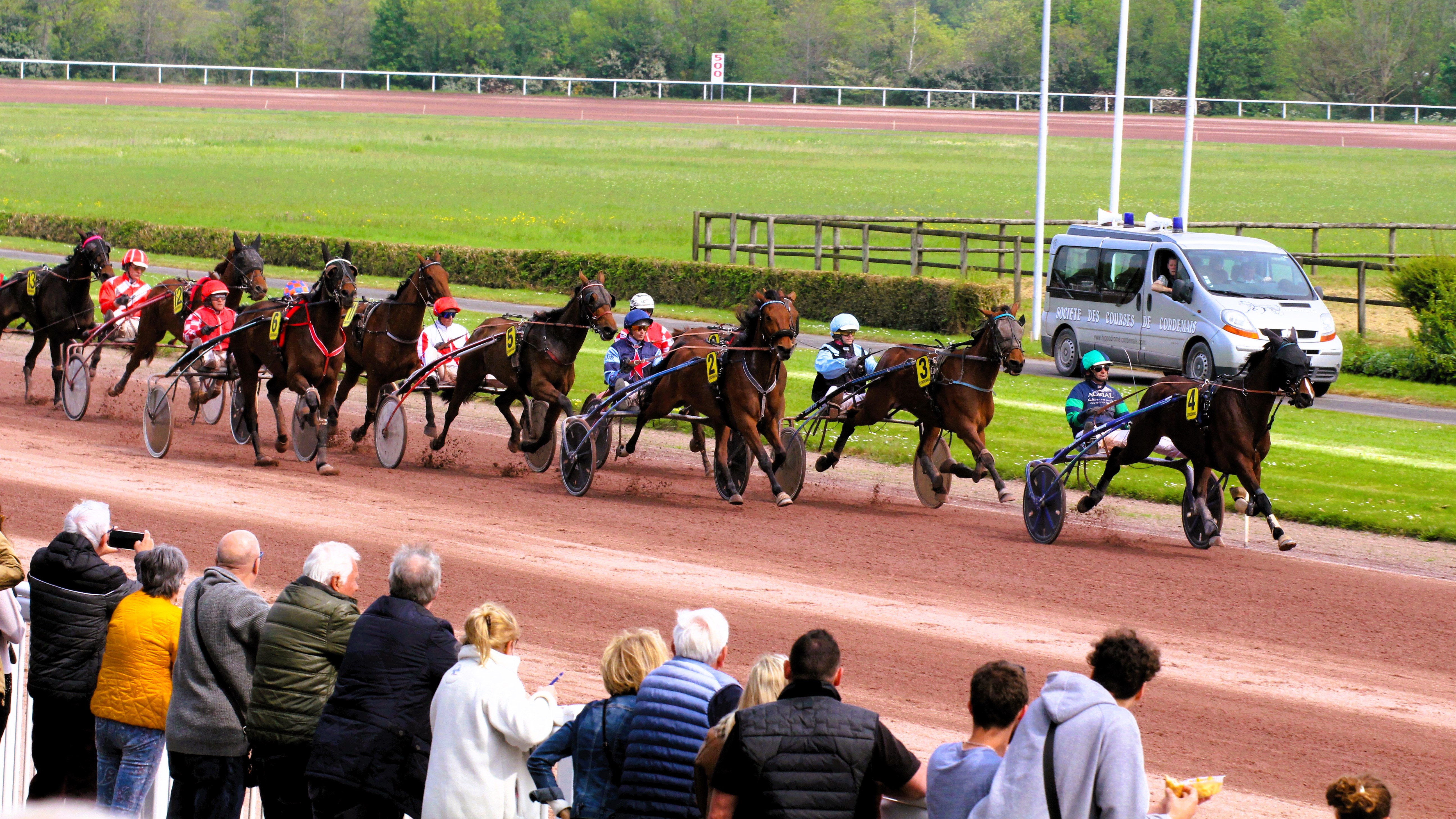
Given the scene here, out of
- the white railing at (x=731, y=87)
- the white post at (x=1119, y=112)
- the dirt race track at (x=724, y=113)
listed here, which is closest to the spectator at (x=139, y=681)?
the white post at (x=1119, y=112)

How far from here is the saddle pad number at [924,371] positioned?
12.1 metres

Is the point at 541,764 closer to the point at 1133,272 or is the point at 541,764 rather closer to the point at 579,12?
the point at 1133,272

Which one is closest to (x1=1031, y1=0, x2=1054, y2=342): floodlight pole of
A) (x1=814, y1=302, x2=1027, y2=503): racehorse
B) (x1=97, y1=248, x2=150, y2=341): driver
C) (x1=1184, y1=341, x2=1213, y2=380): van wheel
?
(x1=1184, y1=341, x2=1213, y2=380): van wheel

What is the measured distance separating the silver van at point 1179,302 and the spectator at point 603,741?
49.0 ft

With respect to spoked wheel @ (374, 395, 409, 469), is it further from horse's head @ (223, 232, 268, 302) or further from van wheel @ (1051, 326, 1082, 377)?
van wheel @ (1051, 326, 1082, 377)

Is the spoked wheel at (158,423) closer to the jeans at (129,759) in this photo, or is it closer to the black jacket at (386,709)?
the jeans at (129,759)

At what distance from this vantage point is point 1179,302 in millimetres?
18859

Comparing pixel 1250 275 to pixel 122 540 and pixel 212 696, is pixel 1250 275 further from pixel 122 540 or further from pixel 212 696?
pixel 212 696

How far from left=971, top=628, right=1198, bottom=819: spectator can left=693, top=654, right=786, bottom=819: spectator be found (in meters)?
0.20

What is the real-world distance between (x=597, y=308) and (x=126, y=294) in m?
6.41

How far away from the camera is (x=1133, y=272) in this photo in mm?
19562

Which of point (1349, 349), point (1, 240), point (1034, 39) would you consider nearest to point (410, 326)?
point (1349, 349)

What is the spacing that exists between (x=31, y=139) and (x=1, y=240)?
64.3 ft

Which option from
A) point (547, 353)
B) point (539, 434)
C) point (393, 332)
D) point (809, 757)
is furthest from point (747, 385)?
point (809, 757)
